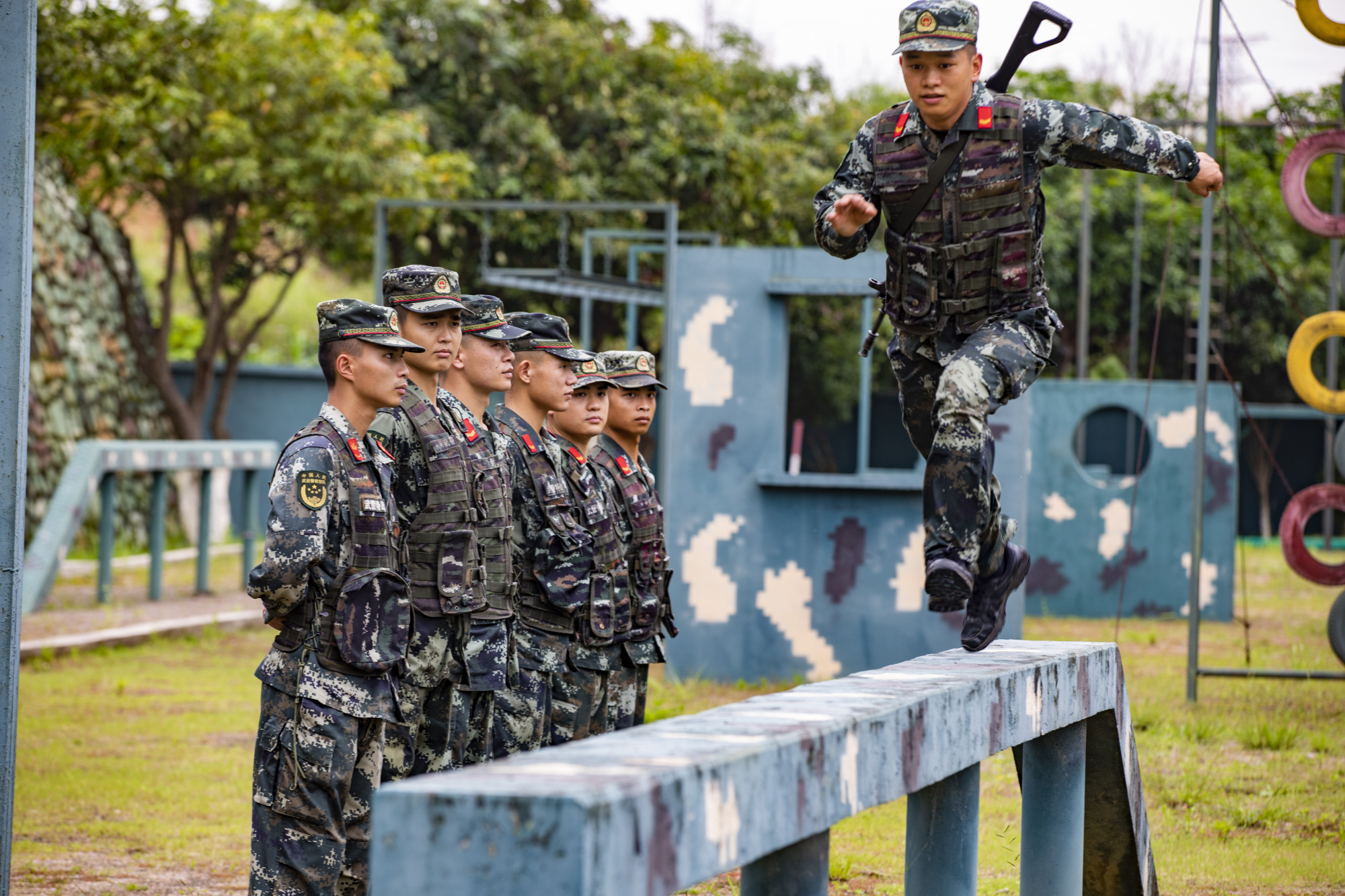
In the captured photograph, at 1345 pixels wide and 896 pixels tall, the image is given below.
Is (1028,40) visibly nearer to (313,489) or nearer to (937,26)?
(937,26)

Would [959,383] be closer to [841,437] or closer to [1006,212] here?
[1006,212]

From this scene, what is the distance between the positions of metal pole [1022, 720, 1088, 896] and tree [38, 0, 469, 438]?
11971 millimetres

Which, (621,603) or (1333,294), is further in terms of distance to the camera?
(1333,294)

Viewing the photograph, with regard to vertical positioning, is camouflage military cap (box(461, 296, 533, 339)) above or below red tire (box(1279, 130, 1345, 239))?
below

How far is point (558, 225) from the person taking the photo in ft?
62.0

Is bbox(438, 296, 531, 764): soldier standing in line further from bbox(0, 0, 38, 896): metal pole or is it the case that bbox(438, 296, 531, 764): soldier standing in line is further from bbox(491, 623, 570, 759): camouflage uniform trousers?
bbox(0, 0, 38, 896): metal pole

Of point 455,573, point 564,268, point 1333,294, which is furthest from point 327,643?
point 1333,294

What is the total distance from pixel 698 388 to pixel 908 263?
19.0ft

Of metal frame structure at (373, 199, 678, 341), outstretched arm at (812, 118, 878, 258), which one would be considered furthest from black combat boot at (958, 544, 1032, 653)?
metal frame structure at (373, 199, 678, 341)

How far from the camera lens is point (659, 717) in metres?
8.34

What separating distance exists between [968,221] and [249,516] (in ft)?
35.2

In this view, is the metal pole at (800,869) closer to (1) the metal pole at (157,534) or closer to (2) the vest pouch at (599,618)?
(2) the vest pouch at (599,618)

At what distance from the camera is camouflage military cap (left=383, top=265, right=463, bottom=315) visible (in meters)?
4.95

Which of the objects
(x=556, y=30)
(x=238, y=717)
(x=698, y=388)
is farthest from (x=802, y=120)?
(x=238, y=717)
